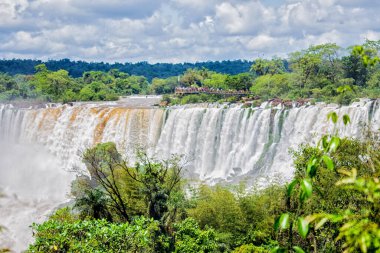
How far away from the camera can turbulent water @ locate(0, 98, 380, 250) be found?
86.3ft

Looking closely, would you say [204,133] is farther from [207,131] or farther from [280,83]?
[280,83]

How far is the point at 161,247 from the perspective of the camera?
14.0m

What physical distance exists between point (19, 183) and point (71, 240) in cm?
2222

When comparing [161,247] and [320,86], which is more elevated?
[320,86]

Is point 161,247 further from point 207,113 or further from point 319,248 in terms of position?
point 207,113

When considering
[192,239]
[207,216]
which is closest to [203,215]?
[207,216]

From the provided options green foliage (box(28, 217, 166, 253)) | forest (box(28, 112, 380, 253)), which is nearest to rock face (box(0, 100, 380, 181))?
forest (box(28, 112, 380, 253))

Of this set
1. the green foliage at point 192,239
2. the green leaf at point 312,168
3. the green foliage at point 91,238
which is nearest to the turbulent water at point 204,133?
the green foliage at point 192,239

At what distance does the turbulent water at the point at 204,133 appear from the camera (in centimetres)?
2630

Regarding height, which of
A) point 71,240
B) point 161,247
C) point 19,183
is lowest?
point 19,183

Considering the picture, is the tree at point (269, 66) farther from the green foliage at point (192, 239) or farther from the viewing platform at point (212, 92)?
the green foliage at point (192, 239)

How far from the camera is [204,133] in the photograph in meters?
30.3

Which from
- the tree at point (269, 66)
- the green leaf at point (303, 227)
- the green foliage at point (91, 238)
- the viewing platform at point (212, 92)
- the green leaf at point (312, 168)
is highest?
the tree at point (269, 66)

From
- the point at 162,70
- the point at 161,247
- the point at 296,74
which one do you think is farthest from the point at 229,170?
the point at 162,70
